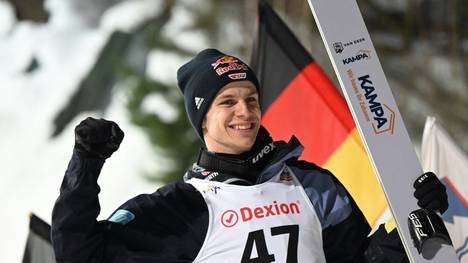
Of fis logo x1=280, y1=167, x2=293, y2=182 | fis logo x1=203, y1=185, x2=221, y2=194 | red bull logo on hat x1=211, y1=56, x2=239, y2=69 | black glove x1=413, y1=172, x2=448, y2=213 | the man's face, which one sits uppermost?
red bull logo on hat x1=211, y1=56, x2=239, y2=69

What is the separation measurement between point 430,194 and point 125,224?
0.91 metres

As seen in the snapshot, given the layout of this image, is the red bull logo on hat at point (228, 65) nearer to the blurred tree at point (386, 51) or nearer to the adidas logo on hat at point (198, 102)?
the adidas logo on hat at point (198, 102)

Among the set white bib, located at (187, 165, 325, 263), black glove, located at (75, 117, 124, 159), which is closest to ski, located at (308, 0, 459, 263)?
white bib, located at (187, 165, 325, 263)

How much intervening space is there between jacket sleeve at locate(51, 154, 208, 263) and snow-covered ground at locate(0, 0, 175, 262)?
25.7 feet

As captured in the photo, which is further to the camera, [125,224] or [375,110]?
[375,110]

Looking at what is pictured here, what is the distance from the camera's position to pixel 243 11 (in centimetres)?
1235

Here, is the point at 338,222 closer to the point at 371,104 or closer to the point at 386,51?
the point at 371,104

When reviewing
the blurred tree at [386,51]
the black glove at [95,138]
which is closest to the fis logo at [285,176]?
the black glove at [95,138]

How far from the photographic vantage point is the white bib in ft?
10.3

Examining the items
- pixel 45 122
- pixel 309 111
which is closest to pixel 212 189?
pixel 309 111

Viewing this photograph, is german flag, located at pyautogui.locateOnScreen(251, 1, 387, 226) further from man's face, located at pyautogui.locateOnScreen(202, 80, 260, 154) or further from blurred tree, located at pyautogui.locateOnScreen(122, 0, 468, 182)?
blurred tree, located at pyautogui.locateOnScreen(122, 0, 468, 182)

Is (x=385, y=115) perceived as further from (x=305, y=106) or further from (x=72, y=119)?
(x=72, y=119)

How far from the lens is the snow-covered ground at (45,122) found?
11.6m

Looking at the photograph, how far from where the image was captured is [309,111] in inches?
202
